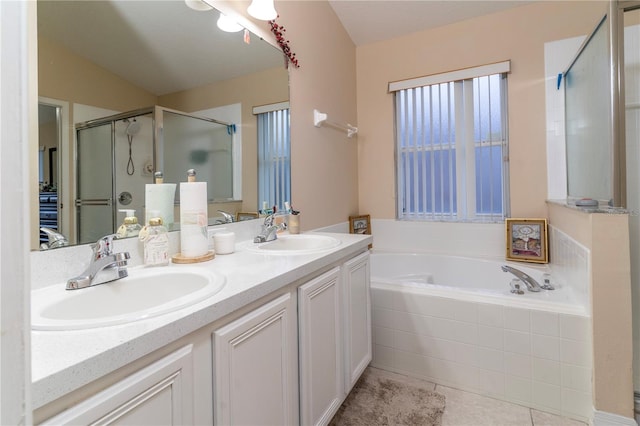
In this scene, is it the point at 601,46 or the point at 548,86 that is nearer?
the point at 601,46

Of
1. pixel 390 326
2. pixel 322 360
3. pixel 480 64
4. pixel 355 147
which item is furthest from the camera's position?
pixel 355 147

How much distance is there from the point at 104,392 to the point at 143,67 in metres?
1.12

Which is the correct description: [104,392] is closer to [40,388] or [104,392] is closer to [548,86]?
[40,388]

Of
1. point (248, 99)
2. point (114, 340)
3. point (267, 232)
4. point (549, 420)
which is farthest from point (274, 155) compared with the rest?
point (549, 420)

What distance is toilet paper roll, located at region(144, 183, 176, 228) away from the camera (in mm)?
1163

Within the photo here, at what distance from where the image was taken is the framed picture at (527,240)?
7.61 feet

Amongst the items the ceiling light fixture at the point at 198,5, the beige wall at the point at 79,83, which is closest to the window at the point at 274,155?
the ceiling light fixture at the point at 198,5

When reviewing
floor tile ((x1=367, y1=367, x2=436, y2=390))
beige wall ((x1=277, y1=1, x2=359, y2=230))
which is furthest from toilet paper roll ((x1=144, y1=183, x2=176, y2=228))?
floor tile ((x1=367, y1=367, x2=436, y2=390))

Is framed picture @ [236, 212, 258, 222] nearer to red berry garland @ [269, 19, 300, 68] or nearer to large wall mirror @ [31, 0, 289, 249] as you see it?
large wall mirror @ [31, 0, 289, 249]

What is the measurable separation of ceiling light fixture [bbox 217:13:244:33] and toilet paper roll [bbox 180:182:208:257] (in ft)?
2.78

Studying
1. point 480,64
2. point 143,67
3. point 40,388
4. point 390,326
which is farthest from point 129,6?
point 480,64

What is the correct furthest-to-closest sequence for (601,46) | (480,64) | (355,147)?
(355,147) < (480,64) < (601,46)

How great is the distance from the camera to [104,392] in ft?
1.74

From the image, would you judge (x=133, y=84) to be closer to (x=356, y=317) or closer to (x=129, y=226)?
(x=129, y=226)
